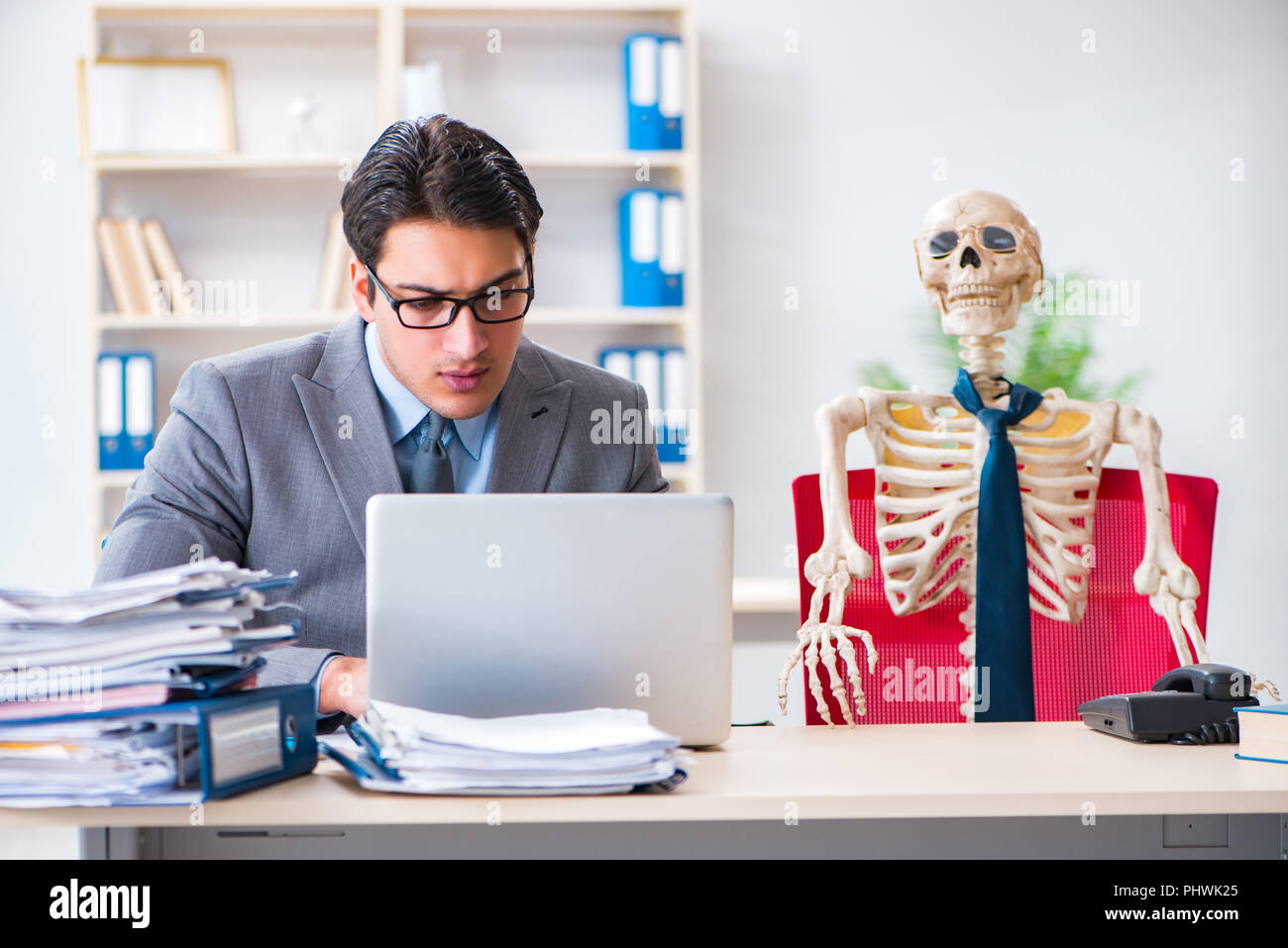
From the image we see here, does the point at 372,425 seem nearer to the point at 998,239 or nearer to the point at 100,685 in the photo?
the point at 100,685

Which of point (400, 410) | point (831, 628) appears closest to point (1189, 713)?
point (831, 628)

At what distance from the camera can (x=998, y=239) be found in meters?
2.04

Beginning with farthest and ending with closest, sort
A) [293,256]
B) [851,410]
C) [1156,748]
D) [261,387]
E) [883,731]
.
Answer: [293,256], [851,410], [261,387], [883,731], [1156,748]

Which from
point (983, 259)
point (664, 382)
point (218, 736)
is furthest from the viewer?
point (664, 382)

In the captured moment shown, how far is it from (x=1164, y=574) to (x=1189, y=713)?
607 mm

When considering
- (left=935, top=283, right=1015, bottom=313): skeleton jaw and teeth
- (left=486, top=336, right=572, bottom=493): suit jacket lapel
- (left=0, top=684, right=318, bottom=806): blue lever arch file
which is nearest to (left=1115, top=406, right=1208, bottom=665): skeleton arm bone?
(left=935, top=283, right=1015, bottom=313): skeleton jaw and teeth

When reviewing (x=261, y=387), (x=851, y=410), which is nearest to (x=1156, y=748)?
(x=851, y=410)

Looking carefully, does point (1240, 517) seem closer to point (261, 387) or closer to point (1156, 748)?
point (1156, 748)

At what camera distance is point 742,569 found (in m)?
3.54

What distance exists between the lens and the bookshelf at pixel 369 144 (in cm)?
326

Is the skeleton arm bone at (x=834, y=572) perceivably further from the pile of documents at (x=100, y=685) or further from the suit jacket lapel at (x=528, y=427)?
the pile of documents at (x=100, y=685)

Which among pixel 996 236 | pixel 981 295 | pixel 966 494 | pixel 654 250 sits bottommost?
pixel 966 494

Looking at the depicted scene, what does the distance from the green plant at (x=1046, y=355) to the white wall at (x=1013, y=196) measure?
60 mm
